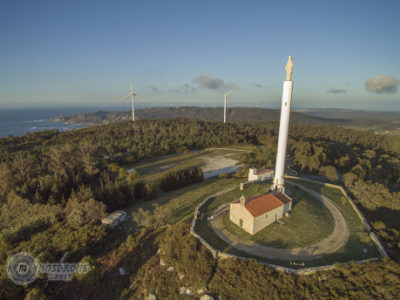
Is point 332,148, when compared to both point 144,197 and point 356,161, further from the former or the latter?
point 144,197

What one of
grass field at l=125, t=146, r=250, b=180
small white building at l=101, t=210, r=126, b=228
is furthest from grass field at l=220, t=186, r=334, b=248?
grass field at l=125, t=146, r=250, b=180

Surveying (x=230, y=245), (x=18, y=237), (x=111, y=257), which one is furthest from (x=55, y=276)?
(x=230, y=245)

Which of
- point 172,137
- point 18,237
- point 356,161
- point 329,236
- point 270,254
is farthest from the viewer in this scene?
point 172,137

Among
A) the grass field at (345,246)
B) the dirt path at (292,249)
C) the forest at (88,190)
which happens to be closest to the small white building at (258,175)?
the grass field at (345,246)

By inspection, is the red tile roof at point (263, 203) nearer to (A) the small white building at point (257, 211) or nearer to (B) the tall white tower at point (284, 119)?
(A) the small white building at point (257, 211)

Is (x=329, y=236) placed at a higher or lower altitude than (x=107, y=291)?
higher

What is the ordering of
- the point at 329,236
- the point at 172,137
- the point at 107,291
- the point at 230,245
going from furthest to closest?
the point at 172,137
the point at 329,236
the point at 230,245
the point at 107,291

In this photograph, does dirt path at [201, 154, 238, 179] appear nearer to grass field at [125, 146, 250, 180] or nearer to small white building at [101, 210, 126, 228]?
grass field at [125, 146, 250, 180]
